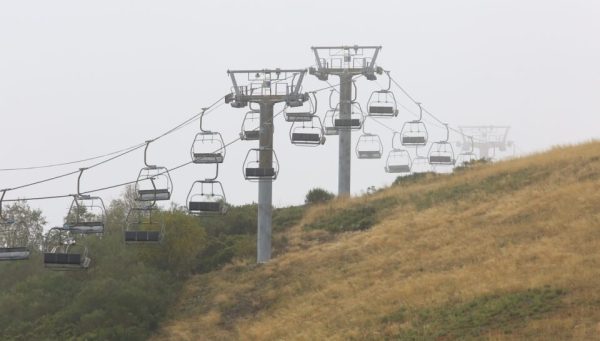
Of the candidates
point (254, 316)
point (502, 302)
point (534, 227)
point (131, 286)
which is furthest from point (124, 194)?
point (502, 302)

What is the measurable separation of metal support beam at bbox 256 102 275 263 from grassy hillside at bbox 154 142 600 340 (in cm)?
94

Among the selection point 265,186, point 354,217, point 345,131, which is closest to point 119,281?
point 265,186

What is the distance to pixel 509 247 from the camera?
33281mm

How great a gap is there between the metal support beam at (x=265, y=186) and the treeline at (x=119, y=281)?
4.23 metres

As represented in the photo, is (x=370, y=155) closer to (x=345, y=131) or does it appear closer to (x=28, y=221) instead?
(x=345, y=131)

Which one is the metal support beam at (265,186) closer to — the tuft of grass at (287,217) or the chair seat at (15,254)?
the tuft of grass at (287,217)

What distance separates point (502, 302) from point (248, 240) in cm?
2438

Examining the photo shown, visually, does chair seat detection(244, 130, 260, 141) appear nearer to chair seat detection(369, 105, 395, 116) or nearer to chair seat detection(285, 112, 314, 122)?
chair seat detection(285, 112, 314, 122)

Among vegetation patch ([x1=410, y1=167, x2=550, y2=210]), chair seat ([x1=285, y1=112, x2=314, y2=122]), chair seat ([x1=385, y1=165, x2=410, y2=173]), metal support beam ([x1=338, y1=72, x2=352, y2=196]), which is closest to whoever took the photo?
chair seat ([x1=285, y1=112, x2=314, y2=122])

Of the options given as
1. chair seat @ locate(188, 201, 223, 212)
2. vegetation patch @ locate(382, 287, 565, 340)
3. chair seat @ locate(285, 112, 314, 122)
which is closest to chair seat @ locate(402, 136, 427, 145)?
chair seat @ locate(285, 112, 314, 122)

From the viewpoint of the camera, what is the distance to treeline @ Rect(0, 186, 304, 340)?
39.3 meters

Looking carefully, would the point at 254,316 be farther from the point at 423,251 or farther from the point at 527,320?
the point at 527,320

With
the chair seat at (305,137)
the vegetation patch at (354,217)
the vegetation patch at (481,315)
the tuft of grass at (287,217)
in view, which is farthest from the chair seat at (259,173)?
the tuft of grass at (287,217)

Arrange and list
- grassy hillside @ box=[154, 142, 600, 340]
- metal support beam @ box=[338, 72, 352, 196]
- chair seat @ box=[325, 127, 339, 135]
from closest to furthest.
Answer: grassy hillside @ box=[154, 142, 600, 340], metal support beam @ box=[338, 72, 352, 196], chair seat @ box=[325, 127, 339, 135]
